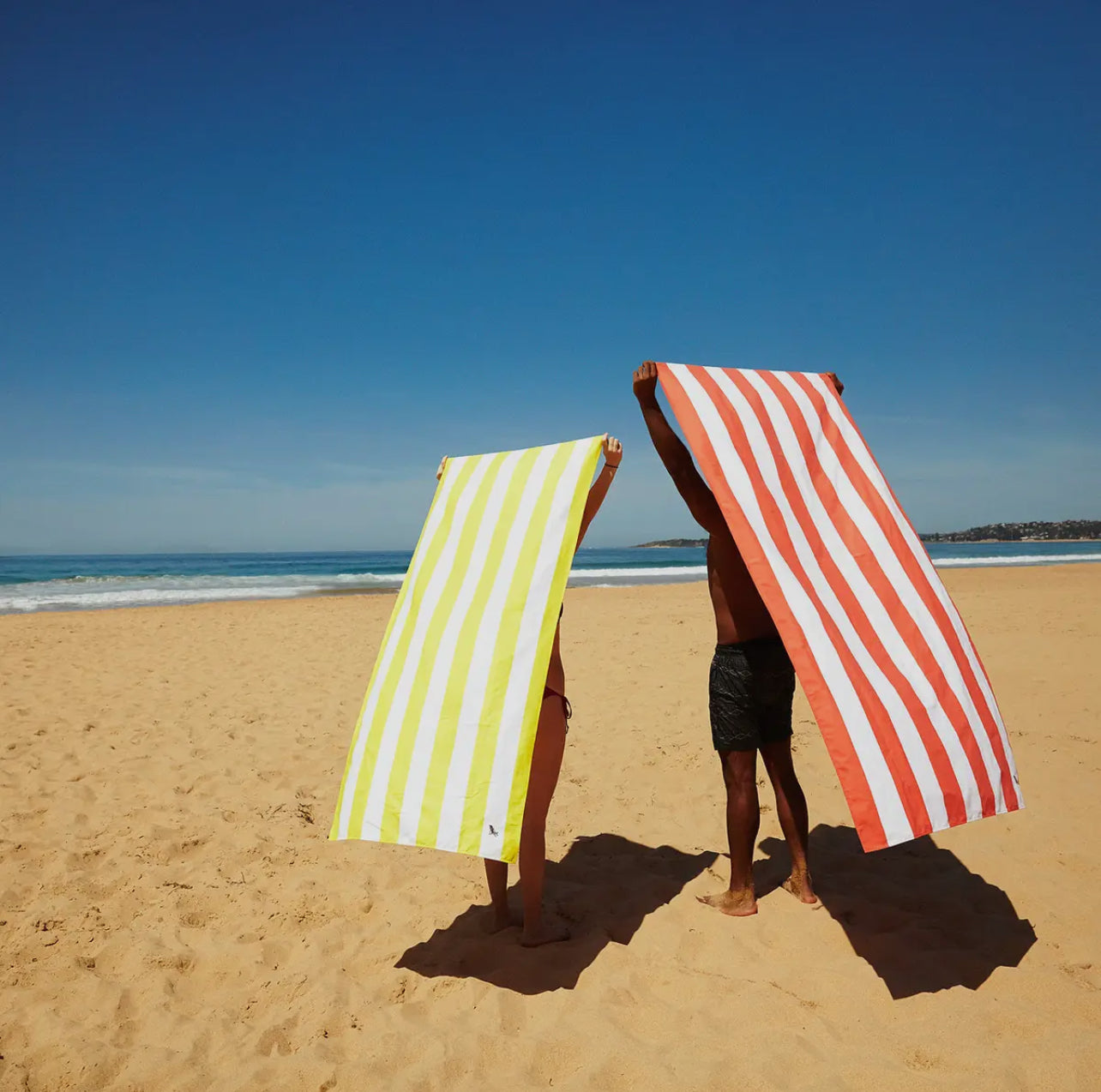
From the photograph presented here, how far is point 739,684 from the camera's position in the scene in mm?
2979

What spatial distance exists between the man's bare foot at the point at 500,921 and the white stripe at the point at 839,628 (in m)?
1.84

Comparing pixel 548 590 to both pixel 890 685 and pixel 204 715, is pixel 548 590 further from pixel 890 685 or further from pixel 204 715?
pixel 204 715

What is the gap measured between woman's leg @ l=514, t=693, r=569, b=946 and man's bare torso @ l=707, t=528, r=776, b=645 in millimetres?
789

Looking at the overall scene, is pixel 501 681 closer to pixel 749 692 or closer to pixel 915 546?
pixel 749 692

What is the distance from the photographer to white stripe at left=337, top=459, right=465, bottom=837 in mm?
2670

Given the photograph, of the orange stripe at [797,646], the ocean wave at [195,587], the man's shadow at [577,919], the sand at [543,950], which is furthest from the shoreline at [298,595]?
the orange stripe at [797,646]

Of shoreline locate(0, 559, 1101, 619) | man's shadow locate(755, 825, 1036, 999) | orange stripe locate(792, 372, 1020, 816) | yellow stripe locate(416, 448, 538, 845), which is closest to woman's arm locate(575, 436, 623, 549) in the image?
yellow stripe locate(416, 448, 538, 845)

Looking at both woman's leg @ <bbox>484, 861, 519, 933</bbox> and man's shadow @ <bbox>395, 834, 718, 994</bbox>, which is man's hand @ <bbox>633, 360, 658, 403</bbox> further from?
man's shadow @ <bbox>395, 834, 718, 994</bbox>

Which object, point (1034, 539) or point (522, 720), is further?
point (1034, 539)

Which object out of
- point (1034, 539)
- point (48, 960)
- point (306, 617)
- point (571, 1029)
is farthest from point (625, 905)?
point (1034, 539)

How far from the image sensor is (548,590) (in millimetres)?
2572

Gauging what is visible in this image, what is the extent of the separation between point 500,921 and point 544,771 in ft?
2.77

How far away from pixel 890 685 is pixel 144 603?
69.2 feet

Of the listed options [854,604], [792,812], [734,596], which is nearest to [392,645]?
[734,596]
